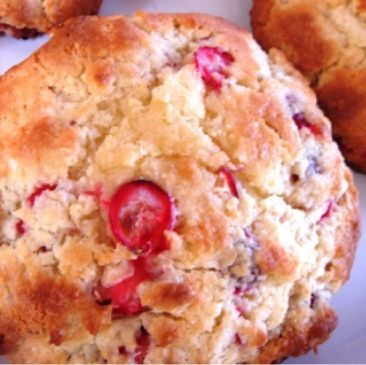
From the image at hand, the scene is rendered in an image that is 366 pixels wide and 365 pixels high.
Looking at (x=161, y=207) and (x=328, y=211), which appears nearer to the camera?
(x=161, y=207)

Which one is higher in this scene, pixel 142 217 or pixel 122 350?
pixel 142 217

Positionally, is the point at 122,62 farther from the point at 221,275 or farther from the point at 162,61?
the point at 221,275

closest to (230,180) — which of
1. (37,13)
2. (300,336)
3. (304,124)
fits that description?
(304,124)

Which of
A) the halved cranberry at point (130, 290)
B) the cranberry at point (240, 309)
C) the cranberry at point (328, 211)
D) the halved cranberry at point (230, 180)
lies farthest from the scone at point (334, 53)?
the halved cranberry at point (130, 290)

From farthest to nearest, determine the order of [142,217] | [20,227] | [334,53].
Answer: [334,53]
[20,227]
[142,217]

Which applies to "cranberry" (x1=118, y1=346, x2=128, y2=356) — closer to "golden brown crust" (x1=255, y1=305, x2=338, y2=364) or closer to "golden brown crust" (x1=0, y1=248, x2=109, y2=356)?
"golden brown crust" (x1=0, y1=248, x2=109, y2=356)

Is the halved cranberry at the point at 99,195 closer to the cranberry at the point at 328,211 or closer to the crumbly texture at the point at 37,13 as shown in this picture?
the cranberry at the point at 328,211

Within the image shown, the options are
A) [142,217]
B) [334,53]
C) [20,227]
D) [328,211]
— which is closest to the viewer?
[142,217]

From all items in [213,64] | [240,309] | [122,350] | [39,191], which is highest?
[213,64]

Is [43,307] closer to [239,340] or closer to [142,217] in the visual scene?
[142,217]

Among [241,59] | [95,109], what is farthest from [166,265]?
[241,59]
